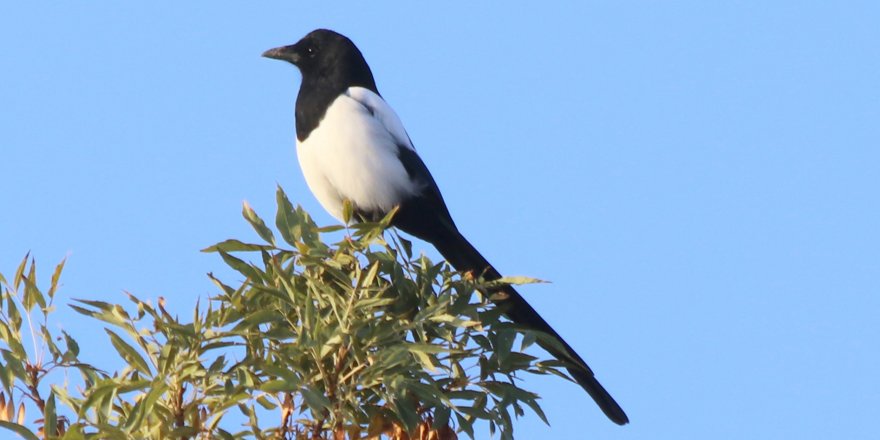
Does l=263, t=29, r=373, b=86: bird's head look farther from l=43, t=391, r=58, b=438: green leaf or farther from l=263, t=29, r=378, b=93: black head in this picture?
l=43, t=391, r=58, b=438: green leaf

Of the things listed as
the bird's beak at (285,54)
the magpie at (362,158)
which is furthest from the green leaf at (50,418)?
the bird's beak at (285,54)

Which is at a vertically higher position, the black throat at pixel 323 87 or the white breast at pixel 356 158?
the black throat at pixel 323 87

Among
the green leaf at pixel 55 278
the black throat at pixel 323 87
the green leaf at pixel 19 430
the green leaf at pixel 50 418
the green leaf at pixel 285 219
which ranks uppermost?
the black throat at pixel 323 87

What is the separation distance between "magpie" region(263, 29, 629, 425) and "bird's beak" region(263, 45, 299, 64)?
0.39 ft

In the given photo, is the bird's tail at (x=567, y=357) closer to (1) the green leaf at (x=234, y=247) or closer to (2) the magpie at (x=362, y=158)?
(2) the magpie at (x=362, y=158)

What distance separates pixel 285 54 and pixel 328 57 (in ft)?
0.69

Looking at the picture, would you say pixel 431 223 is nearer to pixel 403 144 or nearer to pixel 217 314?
pixel 403 144

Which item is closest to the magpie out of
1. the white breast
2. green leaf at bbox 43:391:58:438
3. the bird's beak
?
the white breast

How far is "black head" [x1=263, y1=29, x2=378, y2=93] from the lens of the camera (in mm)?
4285

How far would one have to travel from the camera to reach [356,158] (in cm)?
396

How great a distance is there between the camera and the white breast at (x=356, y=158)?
3.96 metres

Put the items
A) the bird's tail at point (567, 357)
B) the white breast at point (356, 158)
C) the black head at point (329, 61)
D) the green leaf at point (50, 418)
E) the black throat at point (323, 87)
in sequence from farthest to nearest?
the black head at point (329, 61)
the black throat at point (323, 87)
the white breast at point (356, 158)
the bird's tail at point (567, 357)
the green leaf at point (50, 418)

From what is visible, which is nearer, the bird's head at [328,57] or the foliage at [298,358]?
the foliage at [298,358]

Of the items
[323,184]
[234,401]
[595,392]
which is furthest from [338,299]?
[323,184]
